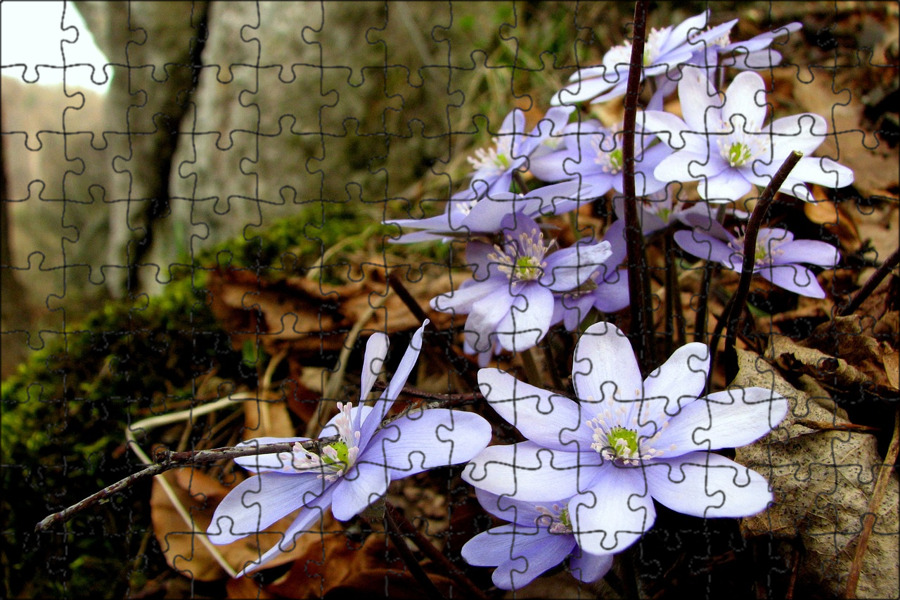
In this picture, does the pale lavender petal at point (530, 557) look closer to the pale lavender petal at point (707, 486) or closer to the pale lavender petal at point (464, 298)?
the pale lavender petal at point (707, 486)

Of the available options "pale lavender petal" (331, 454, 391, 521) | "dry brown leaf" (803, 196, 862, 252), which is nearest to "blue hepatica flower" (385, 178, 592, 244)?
"pale lavender petal" (331, 454, 391, 521)

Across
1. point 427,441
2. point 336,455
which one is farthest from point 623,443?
point 336,455

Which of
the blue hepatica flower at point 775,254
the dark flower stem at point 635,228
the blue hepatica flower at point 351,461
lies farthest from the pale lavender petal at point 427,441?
the blue hepatica flower at point 775,254

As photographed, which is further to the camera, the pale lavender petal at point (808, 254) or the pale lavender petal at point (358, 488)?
the pale lavender petal at point (808, 254)

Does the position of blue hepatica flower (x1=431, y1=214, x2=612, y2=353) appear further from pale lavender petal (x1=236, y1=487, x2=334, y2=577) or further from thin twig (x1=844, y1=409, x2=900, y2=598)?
thin twig (x1=844, y1=409, x2=900, y2=598)

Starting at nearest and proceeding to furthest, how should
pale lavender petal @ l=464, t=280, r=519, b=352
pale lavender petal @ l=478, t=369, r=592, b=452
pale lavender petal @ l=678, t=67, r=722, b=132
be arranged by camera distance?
pale lavender petal @ l=478, t=369, r=592, b=452
pale lavender petal @ l=464, t=280, r=519, b=352
pale lavender petal @ l=678, t=67, r=722, b=132

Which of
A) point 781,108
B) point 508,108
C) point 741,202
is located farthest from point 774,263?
point 508,108

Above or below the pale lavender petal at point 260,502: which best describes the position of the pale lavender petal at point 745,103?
above

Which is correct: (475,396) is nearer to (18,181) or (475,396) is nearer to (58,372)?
(58,372)
